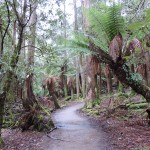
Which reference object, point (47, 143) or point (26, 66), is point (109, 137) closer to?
point (47, 143)

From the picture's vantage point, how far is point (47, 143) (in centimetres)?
636

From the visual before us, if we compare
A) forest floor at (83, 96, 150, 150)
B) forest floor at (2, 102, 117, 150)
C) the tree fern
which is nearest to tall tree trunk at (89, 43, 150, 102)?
the tree fern

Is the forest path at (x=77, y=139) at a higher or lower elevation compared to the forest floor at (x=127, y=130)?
lower

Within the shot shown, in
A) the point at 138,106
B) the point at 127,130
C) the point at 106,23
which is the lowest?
the point at 127,130

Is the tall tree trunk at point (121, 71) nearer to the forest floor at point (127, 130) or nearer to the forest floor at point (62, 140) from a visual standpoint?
the forest floor at point (127, 130)

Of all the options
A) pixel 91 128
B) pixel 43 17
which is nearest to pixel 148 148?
pixel 91 128

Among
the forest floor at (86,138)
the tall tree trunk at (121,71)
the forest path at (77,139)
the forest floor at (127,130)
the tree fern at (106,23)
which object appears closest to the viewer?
the forest floor at (127,130)

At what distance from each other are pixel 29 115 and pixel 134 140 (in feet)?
12.1

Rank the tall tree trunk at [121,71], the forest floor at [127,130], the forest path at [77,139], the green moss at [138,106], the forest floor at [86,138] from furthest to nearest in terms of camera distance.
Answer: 1. the green moss at [138,106]
2. the tall tree trunk at [121,71]
3. the forest path at [77,139]
4. the forest floor at [86,138]
5. the forest floor at [127,130]

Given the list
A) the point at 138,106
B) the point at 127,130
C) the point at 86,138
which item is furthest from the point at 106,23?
the point at 138,106

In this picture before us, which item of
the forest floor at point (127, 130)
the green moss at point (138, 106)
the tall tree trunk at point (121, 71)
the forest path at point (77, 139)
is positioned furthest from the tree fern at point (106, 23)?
the green moss at point (138, 106)

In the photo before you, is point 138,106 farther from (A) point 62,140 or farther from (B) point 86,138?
(A) point 62,140

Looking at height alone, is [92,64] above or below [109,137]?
above

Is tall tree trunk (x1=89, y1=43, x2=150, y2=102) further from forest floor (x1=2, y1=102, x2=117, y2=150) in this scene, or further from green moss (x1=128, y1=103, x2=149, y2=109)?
green moss (x1=128, y1=103, x2=149, y2=109)
